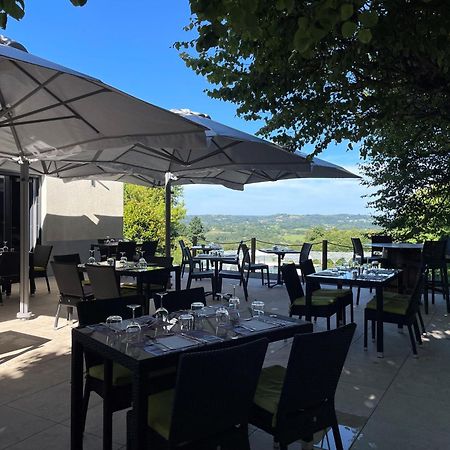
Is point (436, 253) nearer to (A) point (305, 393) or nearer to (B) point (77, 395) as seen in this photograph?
(A) point (305, 393)

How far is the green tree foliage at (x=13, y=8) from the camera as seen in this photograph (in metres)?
1.45

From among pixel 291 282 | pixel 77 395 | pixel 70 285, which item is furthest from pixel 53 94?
pixel 291 282

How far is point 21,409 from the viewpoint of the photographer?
125 inches

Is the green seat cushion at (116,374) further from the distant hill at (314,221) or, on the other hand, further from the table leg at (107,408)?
the distant hill at (314,221)

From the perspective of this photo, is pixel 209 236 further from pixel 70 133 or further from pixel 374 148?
pixel 70 133

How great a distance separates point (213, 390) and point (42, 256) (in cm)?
740

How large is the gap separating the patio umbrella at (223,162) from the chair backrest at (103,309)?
239cm

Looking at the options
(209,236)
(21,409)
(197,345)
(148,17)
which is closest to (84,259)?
(209,236)

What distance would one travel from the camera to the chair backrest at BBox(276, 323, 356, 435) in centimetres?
214

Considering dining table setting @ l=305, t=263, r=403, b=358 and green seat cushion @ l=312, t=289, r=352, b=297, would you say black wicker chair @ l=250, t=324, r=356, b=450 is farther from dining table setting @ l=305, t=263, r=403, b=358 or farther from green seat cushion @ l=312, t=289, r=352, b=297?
green seat cushion @ l=312, t=289, r=352, b=297

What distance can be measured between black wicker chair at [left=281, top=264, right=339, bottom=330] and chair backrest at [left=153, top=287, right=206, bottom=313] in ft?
5.40

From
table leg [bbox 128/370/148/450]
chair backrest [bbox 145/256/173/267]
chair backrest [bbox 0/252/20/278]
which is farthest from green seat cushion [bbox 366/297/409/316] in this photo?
chair backrest [bbox 0/252/20/278]

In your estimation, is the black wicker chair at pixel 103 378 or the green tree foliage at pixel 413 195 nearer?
the black wicker chair at pixel 103 378

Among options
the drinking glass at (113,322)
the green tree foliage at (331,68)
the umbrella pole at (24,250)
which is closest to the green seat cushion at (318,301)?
the green tree foliage at (331,68)
